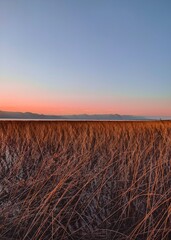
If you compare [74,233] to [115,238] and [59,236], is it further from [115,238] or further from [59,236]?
[115,238]

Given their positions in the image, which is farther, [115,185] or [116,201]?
[115,185]

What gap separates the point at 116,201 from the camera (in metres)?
3.35

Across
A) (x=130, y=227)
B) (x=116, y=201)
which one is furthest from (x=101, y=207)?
(x=130, y=227)

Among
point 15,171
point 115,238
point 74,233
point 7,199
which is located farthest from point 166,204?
point 15,171

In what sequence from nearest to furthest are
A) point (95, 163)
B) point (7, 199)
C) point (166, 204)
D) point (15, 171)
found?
point (166, 204) < point (7, 199) < point (15, 171) < point (95, 163)

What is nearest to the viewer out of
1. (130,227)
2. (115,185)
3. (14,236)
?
(14,236)

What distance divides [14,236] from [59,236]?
348mm

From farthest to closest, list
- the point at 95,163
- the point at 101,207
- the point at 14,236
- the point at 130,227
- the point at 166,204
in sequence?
the point at 95,163
the point at 101,207
the point at 166,204
the point at 130,227
the point at 14,236

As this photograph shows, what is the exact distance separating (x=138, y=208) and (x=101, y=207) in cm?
38

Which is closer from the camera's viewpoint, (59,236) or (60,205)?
(59,236)

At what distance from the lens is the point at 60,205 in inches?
128

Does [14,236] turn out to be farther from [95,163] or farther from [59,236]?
[95,163]

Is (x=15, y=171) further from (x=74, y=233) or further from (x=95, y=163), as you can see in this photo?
(x=74, y=233)

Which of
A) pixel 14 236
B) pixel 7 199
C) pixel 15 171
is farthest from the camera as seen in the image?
pixel 15 171
